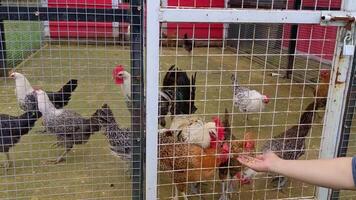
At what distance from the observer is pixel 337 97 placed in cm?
245

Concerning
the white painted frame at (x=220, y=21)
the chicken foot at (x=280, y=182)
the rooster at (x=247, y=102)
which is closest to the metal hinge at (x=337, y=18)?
the white painted frame at (x=220, y=21)

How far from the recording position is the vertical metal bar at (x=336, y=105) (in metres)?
2.38

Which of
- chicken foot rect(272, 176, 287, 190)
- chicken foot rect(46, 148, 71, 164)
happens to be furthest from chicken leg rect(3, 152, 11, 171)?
chicken foot rect(272, 176, 287, 190)

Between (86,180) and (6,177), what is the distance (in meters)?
0.73

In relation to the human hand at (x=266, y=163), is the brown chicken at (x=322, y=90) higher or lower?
lower

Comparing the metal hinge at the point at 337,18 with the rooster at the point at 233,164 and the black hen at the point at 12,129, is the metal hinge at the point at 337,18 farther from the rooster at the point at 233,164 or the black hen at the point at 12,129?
the black hen at the point at 12,129

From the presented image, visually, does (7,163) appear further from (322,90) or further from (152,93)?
(322,90)

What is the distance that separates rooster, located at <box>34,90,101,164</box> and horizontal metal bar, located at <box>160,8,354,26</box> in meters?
1.76

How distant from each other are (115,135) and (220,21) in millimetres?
1654

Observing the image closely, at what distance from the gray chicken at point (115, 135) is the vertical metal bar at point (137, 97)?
670 millimetres

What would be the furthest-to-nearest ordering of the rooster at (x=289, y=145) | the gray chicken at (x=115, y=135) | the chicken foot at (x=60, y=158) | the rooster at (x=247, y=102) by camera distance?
1. the rooster at (x=247, y=102)
2. the chicken foot at (x=60, y=158)
3. the gray chicken at (x=115, y=135)
4. the rooster at (x=289, y=145)

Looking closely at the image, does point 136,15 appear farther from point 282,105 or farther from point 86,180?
point 282,105

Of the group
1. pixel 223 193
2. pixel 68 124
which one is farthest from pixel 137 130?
pixel 68 124

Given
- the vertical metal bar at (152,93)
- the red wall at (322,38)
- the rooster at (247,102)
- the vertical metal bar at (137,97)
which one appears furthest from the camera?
the rooster at (247,102)
